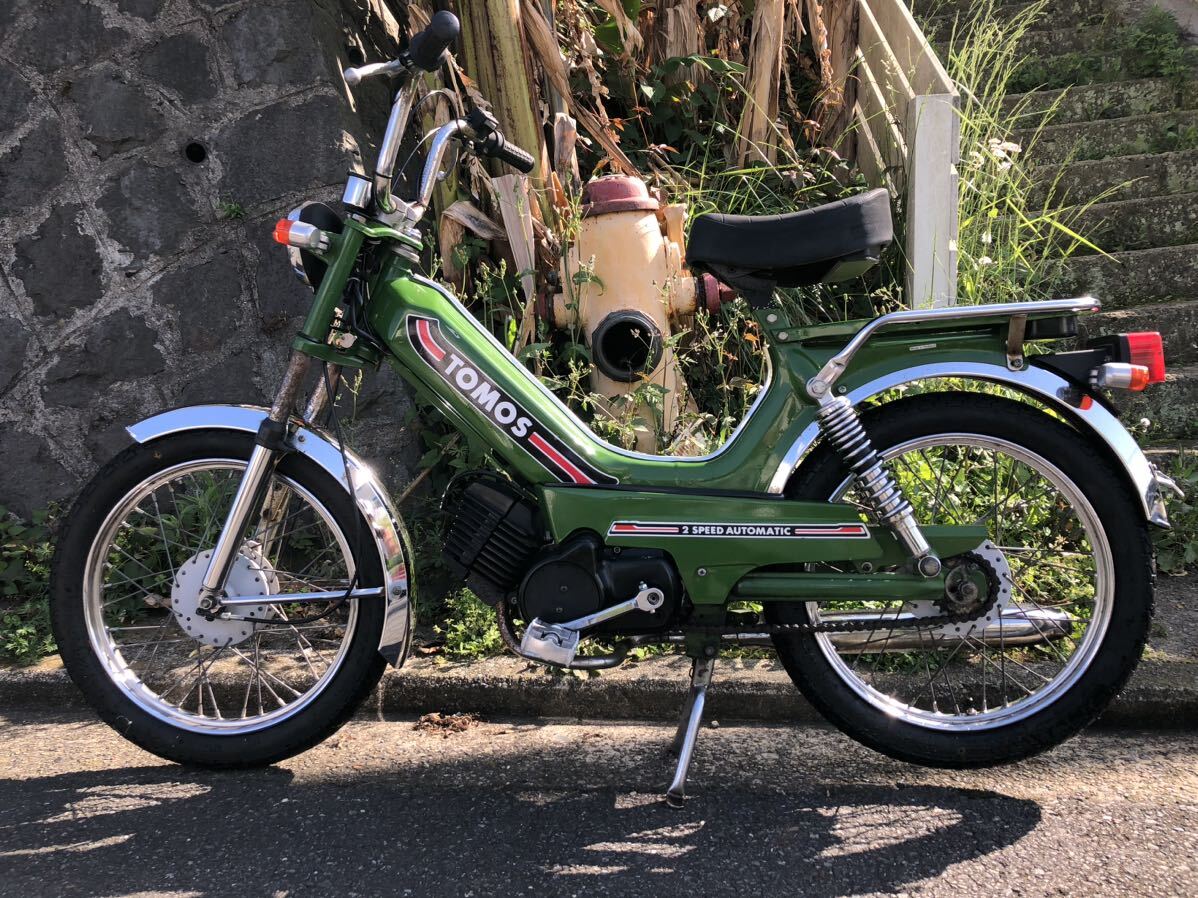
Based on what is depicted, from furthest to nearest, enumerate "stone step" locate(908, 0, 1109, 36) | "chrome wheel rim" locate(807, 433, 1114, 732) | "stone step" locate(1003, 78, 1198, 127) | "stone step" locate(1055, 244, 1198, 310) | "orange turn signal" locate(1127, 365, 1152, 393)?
"stone step" locate(908, 0, 1109, 36) → "stone step" locate(1003, 78, 1198, 127) → "stone step" locate(1055, 244, 1198, 310) → "chrome wheel rim" locate(807, 433, 1114, 732) → "orange turn signal" locate(1127, 365, 1152, 393)

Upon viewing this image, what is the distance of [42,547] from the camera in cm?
310

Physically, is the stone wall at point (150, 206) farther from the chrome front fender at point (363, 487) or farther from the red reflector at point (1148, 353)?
the red reflector at point (1148, 353)

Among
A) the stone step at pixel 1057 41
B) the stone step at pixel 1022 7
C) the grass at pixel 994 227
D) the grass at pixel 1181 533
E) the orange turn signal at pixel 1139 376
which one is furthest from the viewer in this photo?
the stone step at pixel 1022 7

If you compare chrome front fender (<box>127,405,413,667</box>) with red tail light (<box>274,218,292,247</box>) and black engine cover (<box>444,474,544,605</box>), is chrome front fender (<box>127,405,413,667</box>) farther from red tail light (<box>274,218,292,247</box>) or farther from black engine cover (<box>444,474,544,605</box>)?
red tail light (<box>274,218,292,247</box>)

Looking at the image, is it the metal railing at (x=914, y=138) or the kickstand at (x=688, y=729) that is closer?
the kickstand at (x=688, y=729)

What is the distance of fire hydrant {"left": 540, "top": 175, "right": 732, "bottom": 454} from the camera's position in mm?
3002

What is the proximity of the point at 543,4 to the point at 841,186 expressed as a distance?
154cm

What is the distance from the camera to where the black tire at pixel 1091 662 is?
198 cm

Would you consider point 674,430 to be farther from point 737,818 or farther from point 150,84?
point 150,84

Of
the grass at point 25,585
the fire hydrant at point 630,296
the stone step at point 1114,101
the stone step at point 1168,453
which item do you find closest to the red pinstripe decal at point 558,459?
the fire hydrant at point 630,296

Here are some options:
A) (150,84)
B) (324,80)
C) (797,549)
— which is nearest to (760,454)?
(797,549)

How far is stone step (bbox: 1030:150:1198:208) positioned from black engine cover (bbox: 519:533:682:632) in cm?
341

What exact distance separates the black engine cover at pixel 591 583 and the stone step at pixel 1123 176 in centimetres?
341

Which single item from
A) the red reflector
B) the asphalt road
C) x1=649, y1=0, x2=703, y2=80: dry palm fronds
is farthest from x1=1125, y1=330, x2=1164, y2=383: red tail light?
x1=649, y1=0, x2=703, y2=80: dry palm fronds
